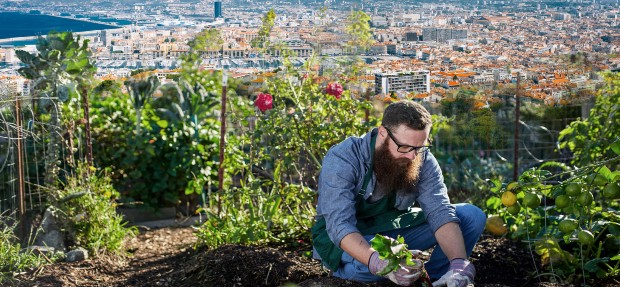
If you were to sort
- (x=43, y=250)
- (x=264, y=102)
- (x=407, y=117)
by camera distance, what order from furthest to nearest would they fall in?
1. (x=264, y=102)
2. (x=43, y=250)
3. (x=407, y=117)

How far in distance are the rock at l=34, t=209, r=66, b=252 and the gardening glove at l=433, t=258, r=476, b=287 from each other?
2.63 metres

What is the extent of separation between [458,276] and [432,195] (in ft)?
1.51

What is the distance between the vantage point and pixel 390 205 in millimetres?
3279

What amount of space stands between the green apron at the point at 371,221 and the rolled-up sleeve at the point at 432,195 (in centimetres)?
12

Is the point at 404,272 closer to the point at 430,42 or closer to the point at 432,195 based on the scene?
the point at 432,195

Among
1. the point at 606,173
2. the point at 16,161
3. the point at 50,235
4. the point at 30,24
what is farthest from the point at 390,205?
the point at 30,24

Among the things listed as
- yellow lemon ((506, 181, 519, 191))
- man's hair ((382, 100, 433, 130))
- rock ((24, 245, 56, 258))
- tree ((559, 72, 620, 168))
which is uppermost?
man's hair ((382, 100, 433, 130))

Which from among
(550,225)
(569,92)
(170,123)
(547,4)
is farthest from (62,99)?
(547,4)

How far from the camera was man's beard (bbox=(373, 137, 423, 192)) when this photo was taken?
305 cm

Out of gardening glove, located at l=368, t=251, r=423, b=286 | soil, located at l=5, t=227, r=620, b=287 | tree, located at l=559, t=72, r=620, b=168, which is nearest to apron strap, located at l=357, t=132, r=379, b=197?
soil, located at l=5, t=227, r=620, b=287

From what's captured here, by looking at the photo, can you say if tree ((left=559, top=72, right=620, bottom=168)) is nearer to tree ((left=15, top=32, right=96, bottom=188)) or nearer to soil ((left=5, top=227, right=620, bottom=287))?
soil ((left=5, top=227, right=620, bottom=287))

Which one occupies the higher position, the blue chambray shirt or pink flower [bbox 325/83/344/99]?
pink flower [bbox 325/83/344/99]

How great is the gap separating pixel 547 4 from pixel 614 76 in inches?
58.3

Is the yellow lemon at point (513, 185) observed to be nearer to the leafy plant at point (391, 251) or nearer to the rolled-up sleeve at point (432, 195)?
the rolled-up sleeve at point (432, 195)
